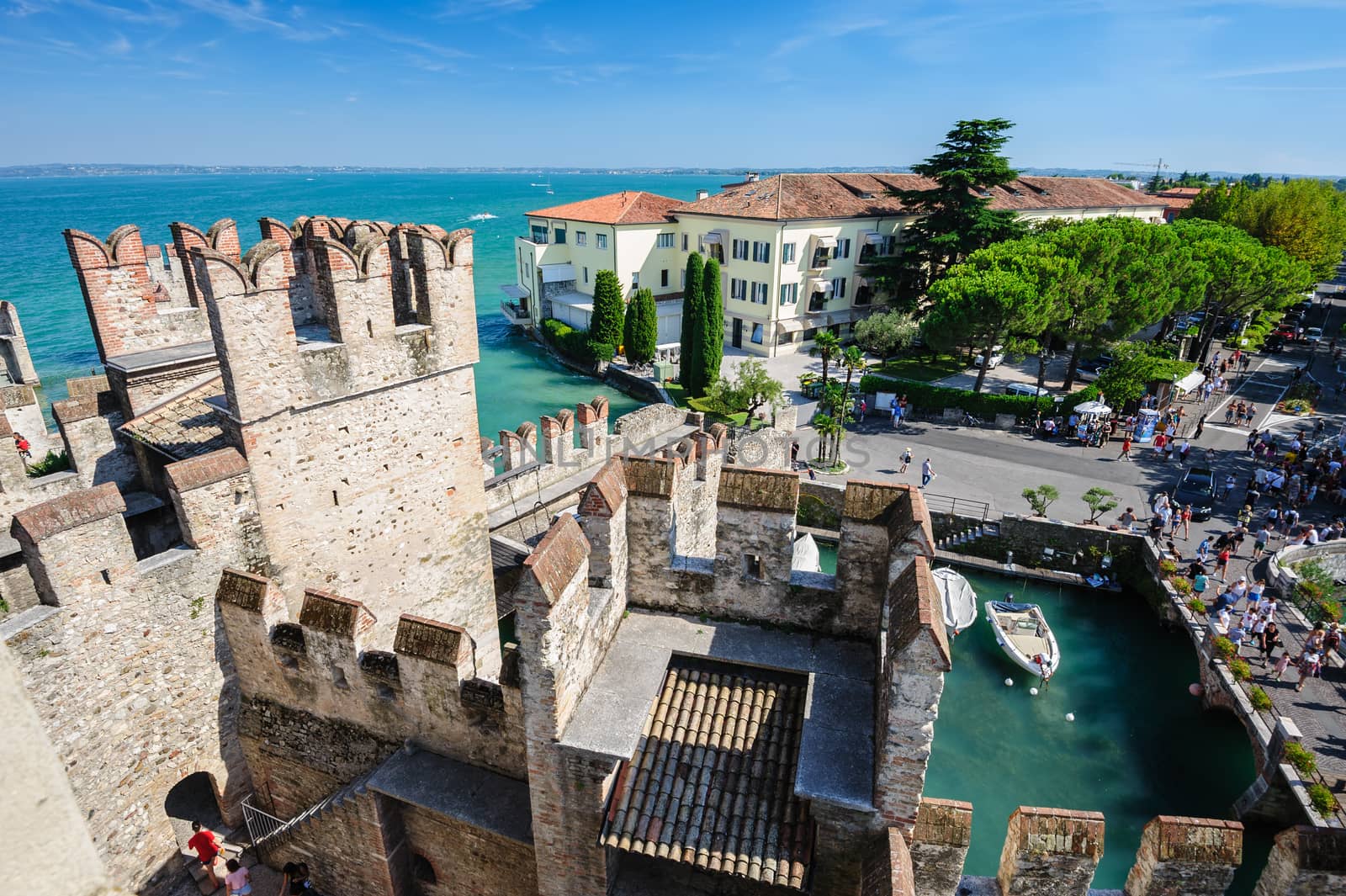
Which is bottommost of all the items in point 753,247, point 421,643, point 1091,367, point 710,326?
point 1091,367

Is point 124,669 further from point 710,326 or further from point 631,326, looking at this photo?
point 631,326

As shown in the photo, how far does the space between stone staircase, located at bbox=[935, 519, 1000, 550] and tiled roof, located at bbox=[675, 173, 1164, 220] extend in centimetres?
2634

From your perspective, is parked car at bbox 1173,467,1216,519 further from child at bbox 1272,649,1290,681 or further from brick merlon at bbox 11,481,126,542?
brick merlon at bbox 11,481,126,542

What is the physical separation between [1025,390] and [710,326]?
16389mm

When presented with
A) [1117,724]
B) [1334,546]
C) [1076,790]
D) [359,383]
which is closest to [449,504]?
[359,383]

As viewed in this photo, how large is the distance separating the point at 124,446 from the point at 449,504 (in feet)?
16.6

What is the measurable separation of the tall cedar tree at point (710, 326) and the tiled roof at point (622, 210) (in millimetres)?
14016

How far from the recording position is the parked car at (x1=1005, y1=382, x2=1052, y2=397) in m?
36.0

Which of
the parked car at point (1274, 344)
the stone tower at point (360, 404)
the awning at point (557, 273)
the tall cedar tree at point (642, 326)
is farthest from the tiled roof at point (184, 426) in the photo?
the parked car at point (1274, 344)

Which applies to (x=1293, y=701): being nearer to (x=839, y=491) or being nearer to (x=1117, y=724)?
(x=1117, y=724)

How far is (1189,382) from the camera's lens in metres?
34.1

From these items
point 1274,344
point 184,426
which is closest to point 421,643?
point 184,426

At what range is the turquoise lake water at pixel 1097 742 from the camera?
581 inches

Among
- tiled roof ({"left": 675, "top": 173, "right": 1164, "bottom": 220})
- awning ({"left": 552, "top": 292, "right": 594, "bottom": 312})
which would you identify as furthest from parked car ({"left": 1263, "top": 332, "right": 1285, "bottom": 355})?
awning ({"left": 552, "top": 292, "right": 594, "bottom": 312})
